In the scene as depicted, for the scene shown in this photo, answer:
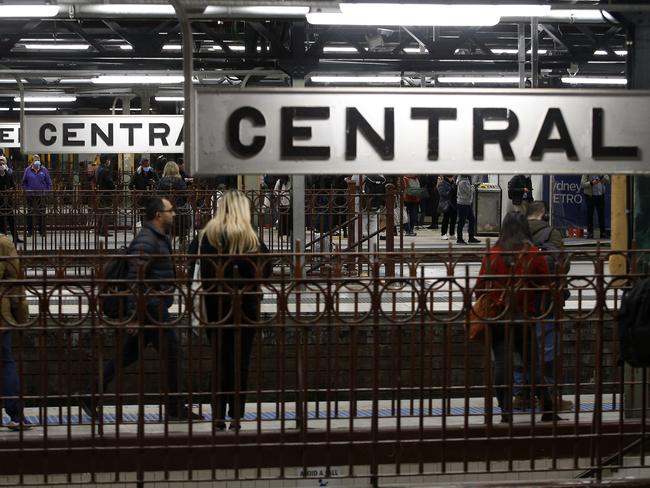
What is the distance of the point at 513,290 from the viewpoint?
24.6ft

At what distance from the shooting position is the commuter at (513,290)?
299 inches

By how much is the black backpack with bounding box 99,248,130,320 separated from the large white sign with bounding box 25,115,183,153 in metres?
9.15

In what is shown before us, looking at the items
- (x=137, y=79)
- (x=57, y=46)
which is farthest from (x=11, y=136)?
(x=57, y=46)

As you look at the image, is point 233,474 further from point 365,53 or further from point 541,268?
point 365,53

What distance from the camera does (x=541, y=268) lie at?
9258 millimetres

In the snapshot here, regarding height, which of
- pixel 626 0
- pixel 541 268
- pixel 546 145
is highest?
pixel 626 0

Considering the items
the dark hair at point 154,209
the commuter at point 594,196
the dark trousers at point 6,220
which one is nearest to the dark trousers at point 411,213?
the commuter at point 594,196

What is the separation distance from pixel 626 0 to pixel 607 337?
545cm

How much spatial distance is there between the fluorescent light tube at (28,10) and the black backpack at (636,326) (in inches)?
243

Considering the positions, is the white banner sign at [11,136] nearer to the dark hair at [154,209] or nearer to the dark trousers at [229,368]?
the dark hair at [154,209]

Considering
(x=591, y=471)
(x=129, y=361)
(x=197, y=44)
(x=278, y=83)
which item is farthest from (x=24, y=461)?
(x=278, y=83)

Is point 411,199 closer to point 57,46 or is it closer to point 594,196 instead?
point 594,196

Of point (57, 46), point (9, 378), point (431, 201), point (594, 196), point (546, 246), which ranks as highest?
point (57, 46)

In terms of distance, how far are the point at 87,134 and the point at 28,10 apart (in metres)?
6.90
